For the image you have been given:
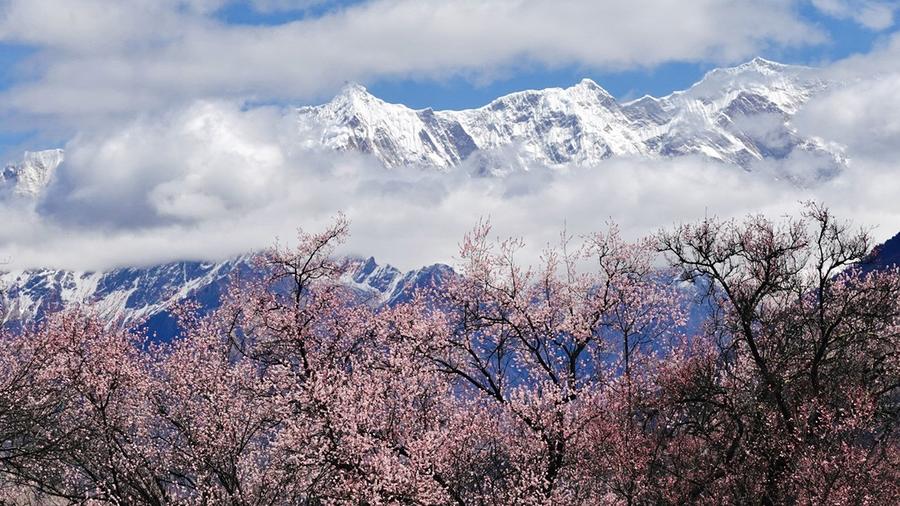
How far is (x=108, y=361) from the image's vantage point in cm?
3728

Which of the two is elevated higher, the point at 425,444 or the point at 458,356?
the point at 458,356

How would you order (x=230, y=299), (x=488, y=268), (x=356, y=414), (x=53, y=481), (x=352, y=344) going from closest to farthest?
(x=53, y=481)
(x=356, y=414)
(x=488, y=268)
(x=352, y=344)
(x=230, y=299)

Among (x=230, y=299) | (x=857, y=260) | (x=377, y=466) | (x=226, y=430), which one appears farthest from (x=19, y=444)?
(x=857, y=260)

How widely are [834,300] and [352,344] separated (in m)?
20.7

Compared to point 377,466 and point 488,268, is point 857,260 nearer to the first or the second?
point 488,268

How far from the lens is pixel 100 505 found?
120 feet

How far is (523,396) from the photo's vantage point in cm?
3816

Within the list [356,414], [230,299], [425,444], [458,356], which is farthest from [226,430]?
[230,299]

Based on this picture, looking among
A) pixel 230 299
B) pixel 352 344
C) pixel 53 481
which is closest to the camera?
pixel 53 481

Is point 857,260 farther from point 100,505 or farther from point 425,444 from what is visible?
point 100,505

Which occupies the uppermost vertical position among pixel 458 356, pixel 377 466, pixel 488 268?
pixel 488 268

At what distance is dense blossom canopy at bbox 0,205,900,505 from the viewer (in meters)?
33.8

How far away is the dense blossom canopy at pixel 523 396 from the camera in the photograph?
111 ft

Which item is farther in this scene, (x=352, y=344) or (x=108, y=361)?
(x=352, y=344)
